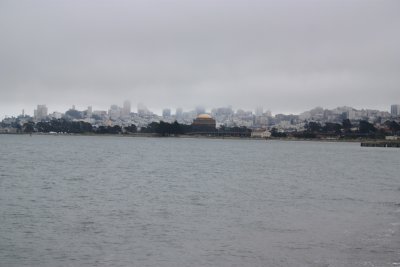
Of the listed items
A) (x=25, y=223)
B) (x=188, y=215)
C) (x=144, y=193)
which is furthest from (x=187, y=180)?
(x=25, y=223)

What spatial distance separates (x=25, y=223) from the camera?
19.4 metres

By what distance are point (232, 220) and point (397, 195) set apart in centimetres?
1241

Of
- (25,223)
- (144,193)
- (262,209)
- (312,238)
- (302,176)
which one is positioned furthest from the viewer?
(302,176)

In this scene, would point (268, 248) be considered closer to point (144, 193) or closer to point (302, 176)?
point (144, 193)

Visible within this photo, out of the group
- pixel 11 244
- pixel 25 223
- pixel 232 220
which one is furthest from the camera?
pixel 232 220

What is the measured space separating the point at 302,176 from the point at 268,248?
1055 inches

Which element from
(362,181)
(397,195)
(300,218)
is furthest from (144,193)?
(362,181)

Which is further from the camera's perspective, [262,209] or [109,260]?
[262,209]

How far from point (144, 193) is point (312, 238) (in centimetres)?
1280

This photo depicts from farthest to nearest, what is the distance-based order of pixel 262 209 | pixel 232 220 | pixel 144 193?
pixel 144 193 → pixel 262 209 → pixel 232 220

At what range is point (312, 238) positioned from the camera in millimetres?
17625

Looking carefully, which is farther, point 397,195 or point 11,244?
point 397,195

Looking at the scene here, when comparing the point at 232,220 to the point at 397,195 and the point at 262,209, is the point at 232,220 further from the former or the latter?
the point at 397,195

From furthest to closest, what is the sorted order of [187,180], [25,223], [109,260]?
[187,180] < [25,223] < [109,260]
